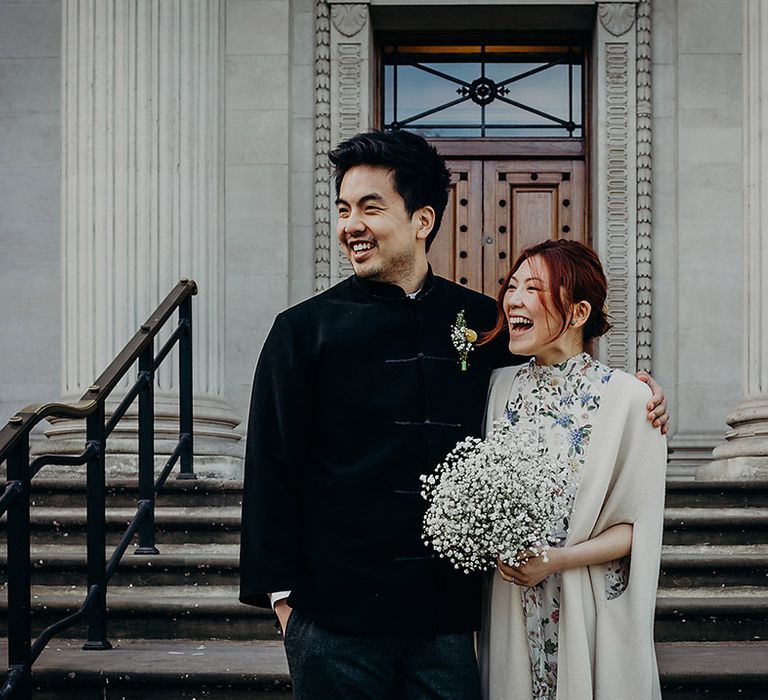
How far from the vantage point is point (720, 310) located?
991 cm

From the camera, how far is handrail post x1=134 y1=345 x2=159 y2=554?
6547 mm

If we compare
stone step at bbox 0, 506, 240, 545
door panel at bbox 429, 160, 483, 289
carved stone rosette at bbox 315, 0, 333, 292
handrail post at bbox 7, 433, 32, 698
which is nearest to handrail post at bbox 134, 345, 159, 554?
stone step at bbox 0, 506, 240, 545

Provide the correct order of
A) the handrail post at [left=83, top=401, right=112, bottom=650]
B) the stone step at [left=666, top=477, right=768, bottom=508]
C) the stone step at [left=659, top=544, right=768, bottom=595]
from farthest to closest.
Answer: the stone step at [left=666, top=477, right=768, bottom=508], the stone step at [left=659, top=544, right=768, bottom=595], the handrail post at [left=83, top=401, right=112, bottom=650]

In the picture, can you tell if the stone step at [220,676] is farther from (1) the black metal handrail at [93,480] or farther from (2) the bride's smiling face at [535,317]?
(2) the bride's smiling face at [535,317]

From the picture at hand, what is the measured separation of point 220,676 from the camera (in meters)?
5.20

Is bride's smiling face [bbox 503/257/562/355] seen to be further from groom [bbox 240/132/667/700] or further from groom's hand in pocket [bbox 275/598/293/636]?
groom's hand in pocket [bbox 275/598/293/636]

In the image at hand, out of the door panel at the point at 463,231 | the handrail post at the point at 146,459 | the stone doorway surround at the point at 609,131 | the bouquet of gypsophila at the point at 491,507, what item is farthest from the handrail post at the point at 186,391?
the bouquet of gypsophila at the point at 491,507

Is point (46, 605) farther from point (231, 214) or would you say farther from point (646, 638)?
point (231, 214)

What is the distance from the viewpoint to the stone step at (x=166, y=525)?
22.5 ft

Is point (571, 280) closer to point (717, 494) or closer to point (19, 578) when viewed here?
point (19, 578)

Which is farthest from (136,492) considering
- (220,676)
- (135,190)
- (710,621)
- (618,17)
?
(618,17)

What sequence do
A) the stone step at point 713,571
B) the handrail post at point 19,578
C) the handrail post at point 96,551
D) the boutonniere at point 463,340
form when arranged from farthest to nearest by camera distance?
the stone step at point 713,571 < the handrail post at point 96,551 < the handrail post at point 19,578 < the boutonniere at point 463,340

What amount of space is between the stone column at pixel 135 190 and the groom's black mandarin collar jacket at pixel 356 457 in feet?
16.1

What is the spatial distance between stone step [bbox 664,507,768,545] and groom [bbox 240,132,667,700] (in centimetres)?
356
